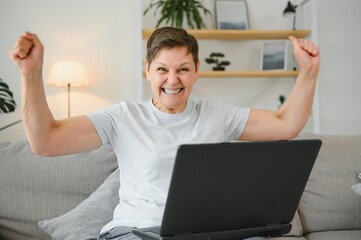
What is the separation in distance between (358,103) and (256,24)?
3.66 ft

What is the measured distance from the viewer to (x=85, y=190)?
1974 mm

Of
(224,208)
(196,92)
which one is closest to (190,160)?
(224,208)

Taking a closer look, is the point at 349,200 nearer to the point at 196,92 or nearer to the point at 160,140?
the point at 160,140

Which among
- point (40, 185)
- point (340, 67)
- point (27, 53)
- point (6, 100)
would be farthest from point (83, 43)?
point (27, 53)

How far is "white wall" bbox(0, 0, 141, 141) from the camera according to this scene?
3598 millimetres

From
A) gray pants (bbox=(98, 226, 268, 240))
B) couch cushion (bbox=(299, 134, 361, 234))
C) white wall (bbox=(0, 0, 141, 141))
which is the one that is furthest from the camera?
white wall (bbox=(0, 0, 141, 141))

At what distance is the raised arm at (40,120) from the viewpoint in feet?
3.60

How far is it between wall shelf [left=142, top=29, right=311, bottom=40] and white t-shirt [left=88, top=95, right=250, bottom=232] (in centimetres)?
206

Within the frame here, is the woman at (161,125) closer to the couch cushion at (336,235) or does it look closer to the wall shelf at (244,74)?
the couch cushion at (336,235)

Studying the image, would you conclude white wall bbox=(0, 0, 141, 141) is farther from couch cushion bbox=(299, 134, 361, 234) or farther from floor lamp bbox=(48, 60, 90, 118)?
couch cushion bbox=(299, 134, 361, 234)

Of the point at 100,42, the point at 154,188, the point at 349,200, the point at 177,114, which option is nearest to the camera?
the point at 154,188

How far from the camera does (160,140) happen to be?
139 cm

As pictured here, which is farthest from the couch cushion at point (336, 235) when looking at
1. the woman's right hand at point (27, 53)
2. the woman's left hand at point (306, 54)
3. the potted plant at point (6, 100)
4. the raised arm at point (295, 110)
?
the potted plant at point (6, 100)

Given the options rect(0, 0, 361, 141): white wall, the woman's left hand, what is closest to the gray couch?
the woman's left hand
